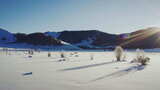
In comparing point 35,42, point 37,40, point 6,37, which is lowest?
point 35,42

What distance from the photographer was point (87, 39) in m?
177

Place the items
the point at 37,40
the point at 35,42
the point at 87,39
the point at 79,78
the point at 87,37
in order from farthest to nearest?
1. the point at 87,37
2. the point at 87,39
3. the point at 37,40
4. the point at 35,42
5. the point at 79,78

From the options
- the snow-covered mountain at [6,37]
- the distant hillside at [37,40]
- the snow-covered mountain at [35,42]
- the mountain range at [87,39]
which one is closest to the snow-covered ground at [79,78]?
the mountain range at [87,39]

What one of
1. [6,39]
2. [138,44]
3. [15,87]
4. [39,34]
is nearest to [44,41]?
[39,34]

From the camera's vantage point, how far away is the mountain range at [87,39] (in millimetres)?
108000

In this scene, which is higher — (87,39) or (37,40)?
(87,39)

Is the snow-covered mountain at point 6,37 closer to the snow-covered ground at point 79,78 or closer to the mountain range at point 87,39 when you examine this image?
the mountain range at point 87,39

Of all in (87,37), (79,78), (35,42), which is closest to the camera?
(79,78)

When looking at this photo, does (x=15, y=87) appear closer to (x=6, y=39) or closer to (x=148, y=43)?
(x=148, y=43)

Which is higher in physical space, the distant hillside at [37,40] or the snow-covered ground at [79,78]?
the distant hillside at [37,40]

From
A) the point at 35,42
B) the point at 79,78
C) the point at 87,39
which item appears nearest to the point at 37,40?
the point at 35,42

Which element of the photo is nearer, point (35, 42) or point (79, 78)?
point (79, 78)

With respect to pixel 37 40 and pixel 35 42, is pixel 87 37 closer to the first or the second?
pixel 37 40

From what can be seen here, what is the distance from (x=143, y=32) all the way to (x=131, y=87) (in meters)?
138
